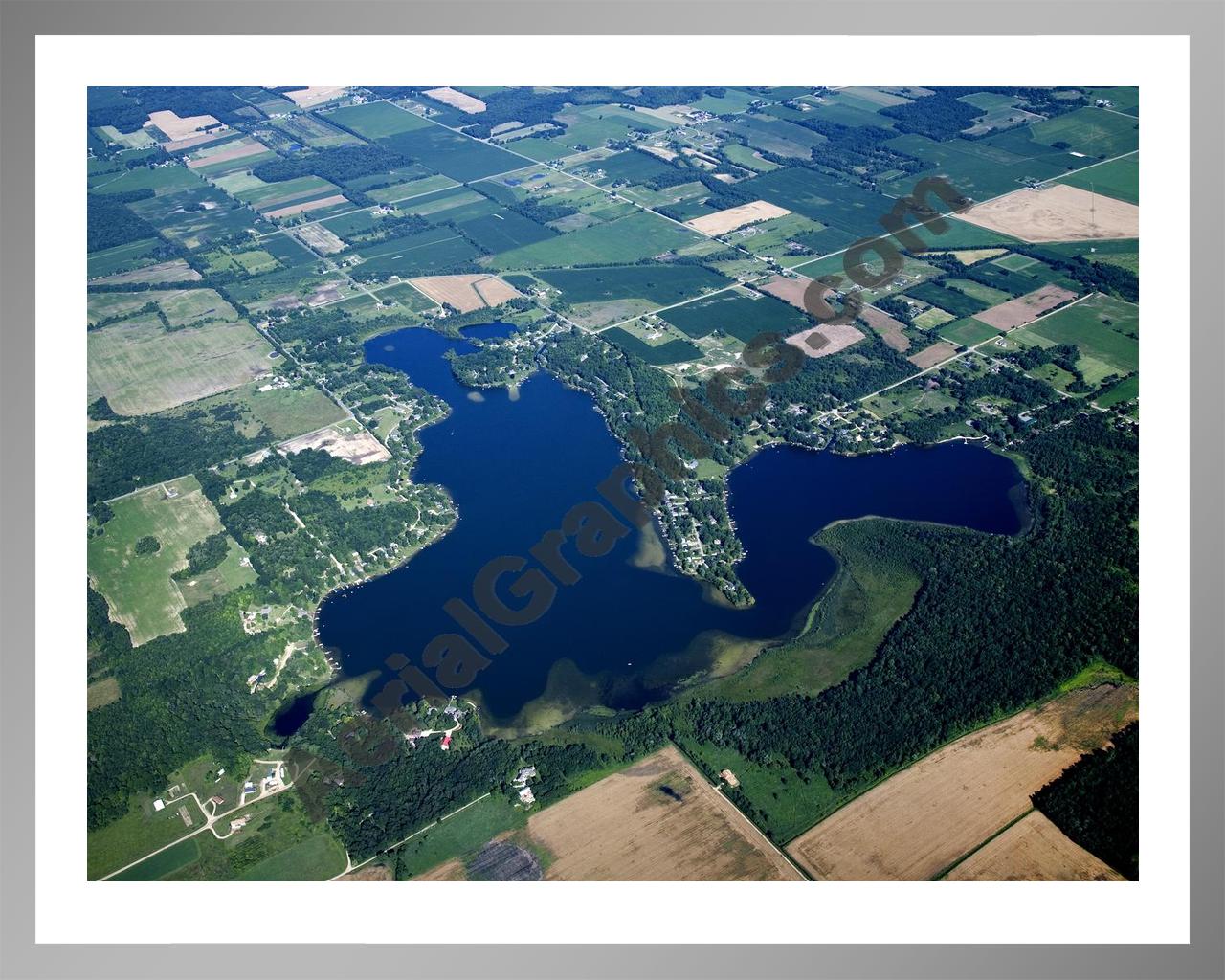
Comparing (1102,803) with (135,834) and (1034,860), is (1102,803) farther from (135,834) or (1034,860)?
(135,834)

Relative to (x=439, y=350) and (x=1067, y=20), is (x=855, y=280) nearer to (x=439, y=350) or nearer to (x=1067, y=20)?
(x=439, y=350)

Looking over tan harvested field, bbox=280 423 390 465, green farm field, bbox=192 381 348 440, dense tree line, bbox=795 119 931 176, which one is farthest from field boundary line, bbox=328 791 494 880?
dense tree line, bbox=795 119 931 176

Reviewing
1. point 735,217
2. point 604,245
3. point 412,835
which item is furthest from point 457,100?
point 412,835

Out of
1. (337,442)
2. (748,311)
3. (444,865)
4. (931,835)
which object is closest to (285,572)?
(337,442)

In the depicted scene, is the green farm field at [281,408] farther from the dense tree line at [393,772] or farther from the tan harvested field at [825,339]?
the tan harvested field at [825,339]

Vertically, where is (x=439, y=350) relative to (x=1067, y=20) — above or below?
below
